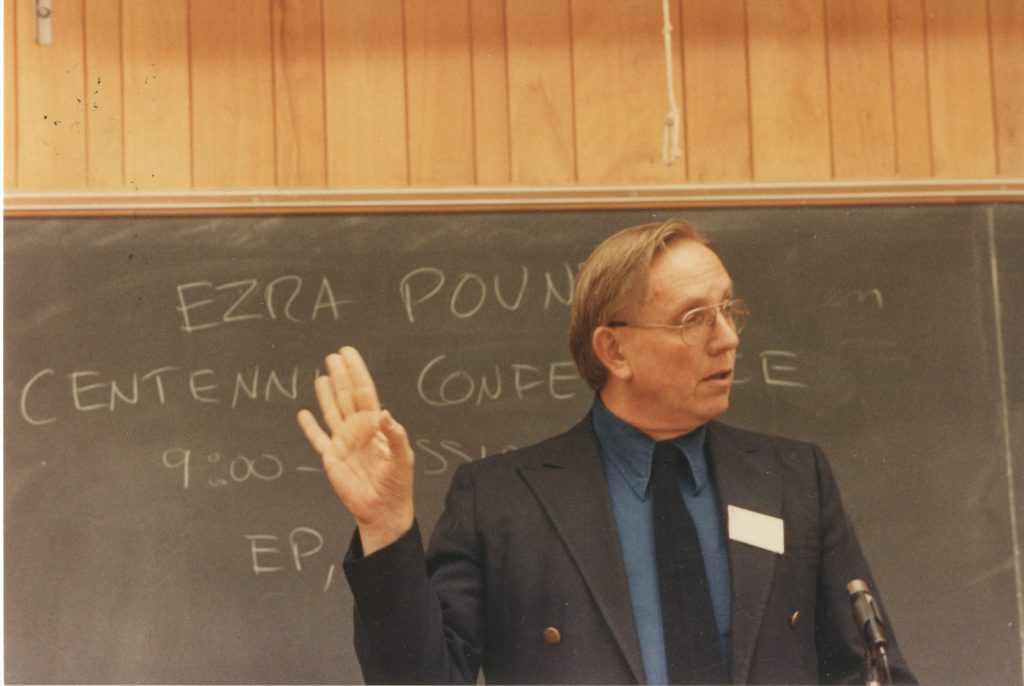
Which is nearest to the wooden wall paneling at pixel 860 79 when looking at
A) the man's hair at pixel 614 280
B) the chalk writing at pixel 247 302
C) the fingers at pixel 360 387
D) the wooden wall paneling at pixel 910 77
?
the wooden wall paneling at pixel 910 77

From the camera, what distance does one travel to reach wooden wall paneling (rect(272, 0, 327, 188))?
2137 mm

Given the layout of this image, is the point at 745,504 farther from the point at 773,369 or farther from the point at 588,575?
the point at 773,369

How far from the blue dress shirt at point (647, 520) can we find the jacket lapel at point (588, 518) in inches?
0.6

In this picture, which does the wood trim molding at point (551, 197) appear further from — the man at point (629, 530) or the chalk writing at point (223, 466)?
the man at point (629, 530)

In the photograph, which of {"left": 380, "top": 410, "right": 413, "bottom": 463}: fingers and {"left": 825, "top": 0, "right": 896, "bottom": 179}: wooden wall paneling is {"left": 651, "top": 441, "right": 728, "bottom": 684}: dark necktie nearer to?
{"left": 380, "top": 410, "right": 413, "bottom": 463}: fingers

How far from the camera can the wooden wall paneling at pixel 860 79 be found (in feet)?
7.05

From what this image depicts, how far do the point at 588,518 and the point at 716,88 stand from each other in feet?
3.46

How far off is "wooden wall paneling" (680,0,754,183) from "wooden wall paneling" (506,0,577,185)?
0.65 feet

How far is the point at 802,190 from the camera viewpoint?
7.22ft

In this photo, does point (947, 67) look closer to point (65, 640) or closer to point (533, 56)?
point (533, 56)

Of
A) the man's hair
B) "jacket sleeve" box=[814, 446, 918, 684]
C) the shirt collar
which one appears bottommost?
"jacket sleeve" box=[814, 446, 918, 684]

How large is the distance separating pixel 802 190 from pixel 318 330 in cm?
104

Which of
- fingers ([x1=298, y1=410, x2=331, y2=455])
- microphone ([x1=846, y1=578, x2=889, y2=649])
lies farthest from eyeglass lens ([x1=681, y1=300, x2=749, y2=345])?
fingers ([x1=298, y1=410, x2=331, y2=455])

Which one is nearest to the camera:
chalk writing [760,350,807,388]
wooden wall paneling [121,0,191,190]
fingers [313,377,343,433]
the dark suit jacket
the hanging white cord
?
fingers [313,377,343,433]
